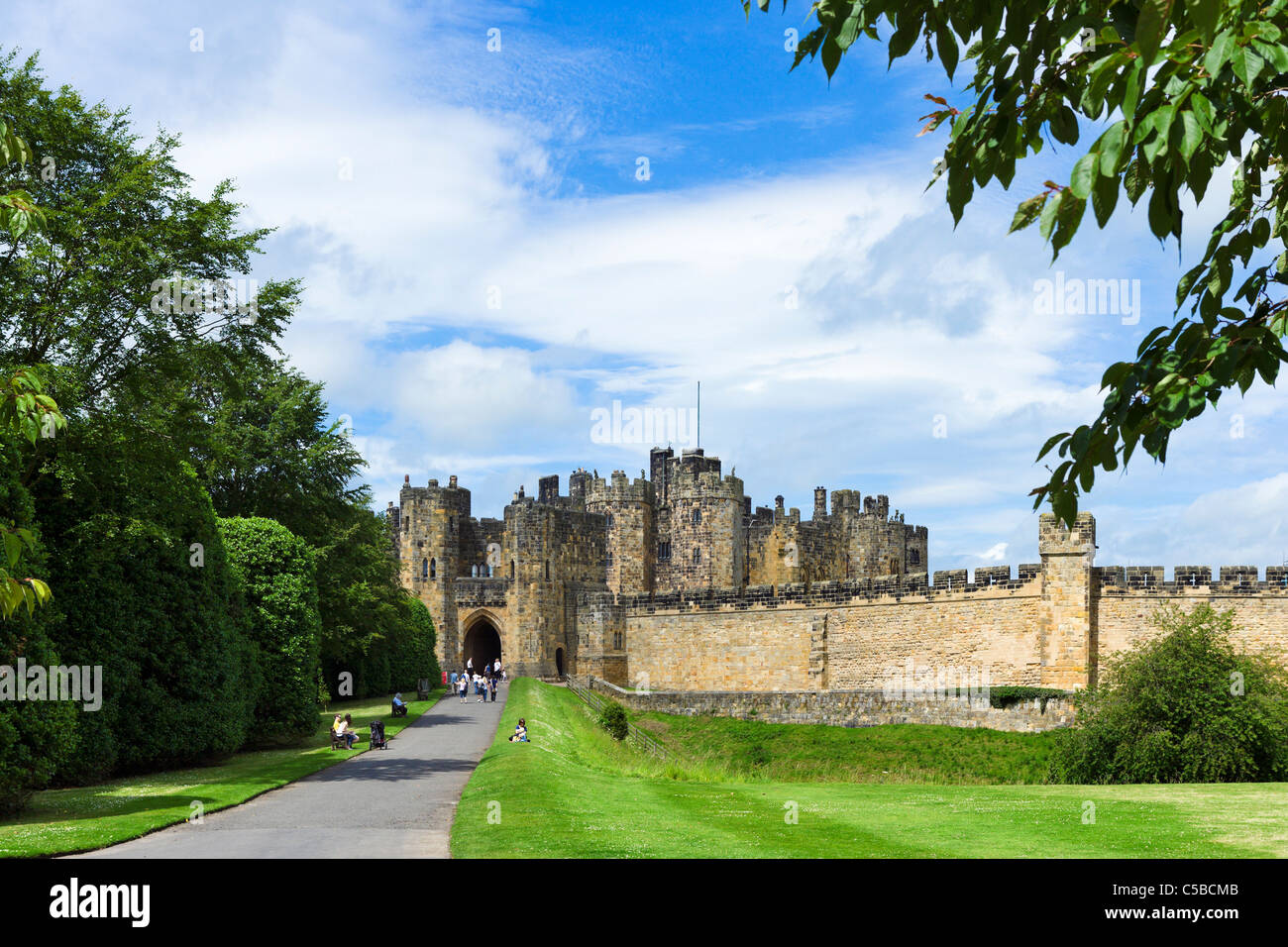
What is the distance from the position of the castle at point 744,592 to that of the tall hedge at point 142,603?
25212 millimetres

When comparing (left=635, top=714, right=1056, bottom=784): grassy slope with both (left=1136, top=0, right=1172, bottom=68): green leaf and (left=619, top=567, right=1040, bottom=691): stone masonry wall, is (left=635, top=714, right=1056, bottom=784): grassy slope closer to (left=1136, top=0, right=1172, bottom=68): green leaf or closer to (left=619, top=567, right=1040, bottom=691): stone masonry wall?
(left=619, top=567, right=1040, bottom=691): stone masonry wall

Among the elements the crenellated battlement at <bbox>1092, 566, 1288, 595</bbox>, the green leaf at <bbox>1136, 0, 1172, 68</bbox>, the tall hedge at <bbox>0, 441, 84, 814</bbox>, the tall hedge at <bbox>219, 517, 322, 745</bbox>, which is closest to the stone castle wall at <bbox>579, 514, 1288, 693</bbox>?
Result: the crenellated battlement at <bbox>1092, 566, 1288, 595</bbox>

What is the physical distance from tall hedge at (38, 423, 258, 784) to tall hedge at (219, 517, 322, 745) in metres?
3.78

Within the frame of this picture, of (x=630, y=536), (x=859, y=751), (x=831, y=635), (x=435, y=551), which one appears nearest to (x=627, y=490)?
(x=630, y=536)

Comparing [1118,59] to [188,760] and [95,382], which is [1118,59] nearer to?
[95,382]

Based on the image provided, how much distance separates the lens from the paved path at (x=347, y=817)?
1401 cm

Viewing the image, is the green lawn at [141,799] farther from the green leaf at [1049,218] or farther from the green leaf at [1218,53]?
the green leaf at [1218,53]

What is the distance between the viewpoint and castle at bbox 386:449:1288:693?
37.7 m

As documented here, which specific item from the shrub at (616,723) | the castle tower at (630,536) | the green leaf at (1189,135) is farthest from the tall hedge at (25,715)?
the castle tower at (630,536)

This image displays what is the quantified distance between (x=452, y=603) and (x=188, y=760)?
43.4 meters

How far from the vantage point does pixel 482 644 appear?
74.6 metres

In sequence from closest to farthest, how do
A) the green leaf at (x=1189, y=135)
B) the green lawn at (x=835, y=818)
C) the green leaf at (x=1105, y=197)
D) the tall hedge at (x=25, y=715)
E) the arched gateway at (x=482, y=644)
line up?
the green leaf at (x=1189, y=135) → the green leaf at (x=1105, y=197) → the green lawn at (x=835, y=818) → the tall hedge at (x=25, y=715) → the arched gateway at (x=482, y=644)

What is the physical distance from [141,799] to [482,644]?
55.0 meters
